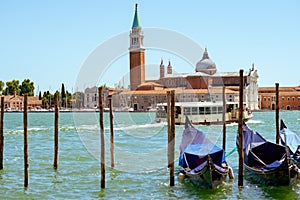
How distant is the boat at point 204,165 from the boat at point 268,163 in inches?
18.3

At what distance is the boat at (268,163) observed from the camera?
8195mm

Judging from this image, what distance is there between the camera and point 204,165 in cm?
832

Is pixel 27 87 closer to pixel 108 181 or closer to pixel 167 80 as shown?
pixel 167 80

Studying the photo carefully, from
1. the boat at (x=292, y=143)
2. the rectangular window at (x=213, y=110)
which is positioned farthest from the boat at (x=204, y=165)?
the rectangular window at (x=213, y=110)

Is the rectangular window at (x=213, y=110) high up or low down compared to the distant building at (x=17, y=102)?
down

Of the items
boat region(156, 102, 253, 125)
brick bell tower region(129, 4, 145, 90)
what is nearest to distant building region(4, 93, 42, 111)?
brick bell tower region(129, 4, 145, 90)

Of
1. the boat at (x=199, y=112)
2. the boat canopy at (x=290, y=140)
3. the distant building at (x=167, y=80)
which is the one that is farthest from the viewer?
the distant building at (x=167, y=80)

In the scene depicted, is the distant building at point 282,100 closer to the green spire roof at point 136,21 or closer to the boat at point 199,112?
the green spire roof at point 136,21

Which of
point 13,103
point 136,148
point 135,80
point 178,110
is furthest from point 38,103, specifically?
point 136,148

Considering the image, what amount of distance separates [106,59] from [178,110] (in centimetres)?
1593

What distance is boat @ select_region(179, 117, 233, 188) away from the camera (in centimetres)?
809

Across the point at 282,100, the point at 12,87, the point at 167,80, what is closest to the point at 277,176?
the point at 167,80

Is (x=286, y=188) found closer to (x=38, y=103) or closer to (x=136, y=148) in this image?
(x=136, y=148)

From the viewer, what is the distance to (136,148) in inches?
637
